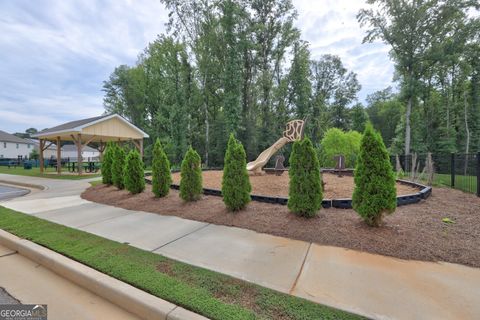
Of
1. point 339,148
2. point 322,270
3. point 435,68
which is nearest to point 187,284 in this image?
point 322,270

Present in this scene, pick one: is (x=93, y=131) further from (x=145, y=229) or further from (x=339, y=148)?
(x=339, y=148)

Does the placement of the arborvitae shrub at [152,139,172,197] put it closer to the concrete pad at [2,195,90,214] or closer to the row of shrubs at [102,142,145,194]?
the row of shrubs at [102,142,145,194]

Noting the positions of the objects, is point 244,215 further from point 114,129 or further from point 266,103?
point 266,103

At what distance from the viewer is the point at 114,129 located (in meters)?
15.6

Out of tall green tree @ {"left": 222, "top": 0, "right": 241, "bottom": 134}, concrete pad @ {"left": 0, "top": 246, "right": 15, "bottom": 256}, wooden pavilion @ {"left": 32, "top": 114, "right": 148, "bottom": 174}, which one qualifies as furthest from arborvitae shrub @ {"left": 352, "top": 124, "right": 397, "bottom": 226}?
tall green tree @ {"left": 222, "top": 0, "right": 241, "bottom": 134}

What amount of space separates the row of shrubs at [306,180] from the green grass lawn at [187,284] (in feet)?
7.15

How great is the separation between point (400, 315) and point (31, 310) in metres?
3.35

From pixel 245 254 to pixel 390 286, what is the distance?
1.68 m

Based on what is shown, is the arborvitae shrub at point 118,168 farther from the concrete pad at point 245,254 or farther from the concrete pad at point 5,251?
the concrete pad at point 245,254

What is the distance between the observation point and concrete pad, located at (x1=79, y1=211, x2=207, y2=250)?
12.1 ft

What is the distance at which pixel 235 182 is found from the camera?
4875 millimetres

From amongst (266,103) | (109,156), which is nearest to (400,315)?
(109,156)

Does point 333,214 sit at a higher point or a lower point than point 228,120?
lower

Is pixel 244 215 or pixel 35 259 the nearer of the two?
pixel 35 259
